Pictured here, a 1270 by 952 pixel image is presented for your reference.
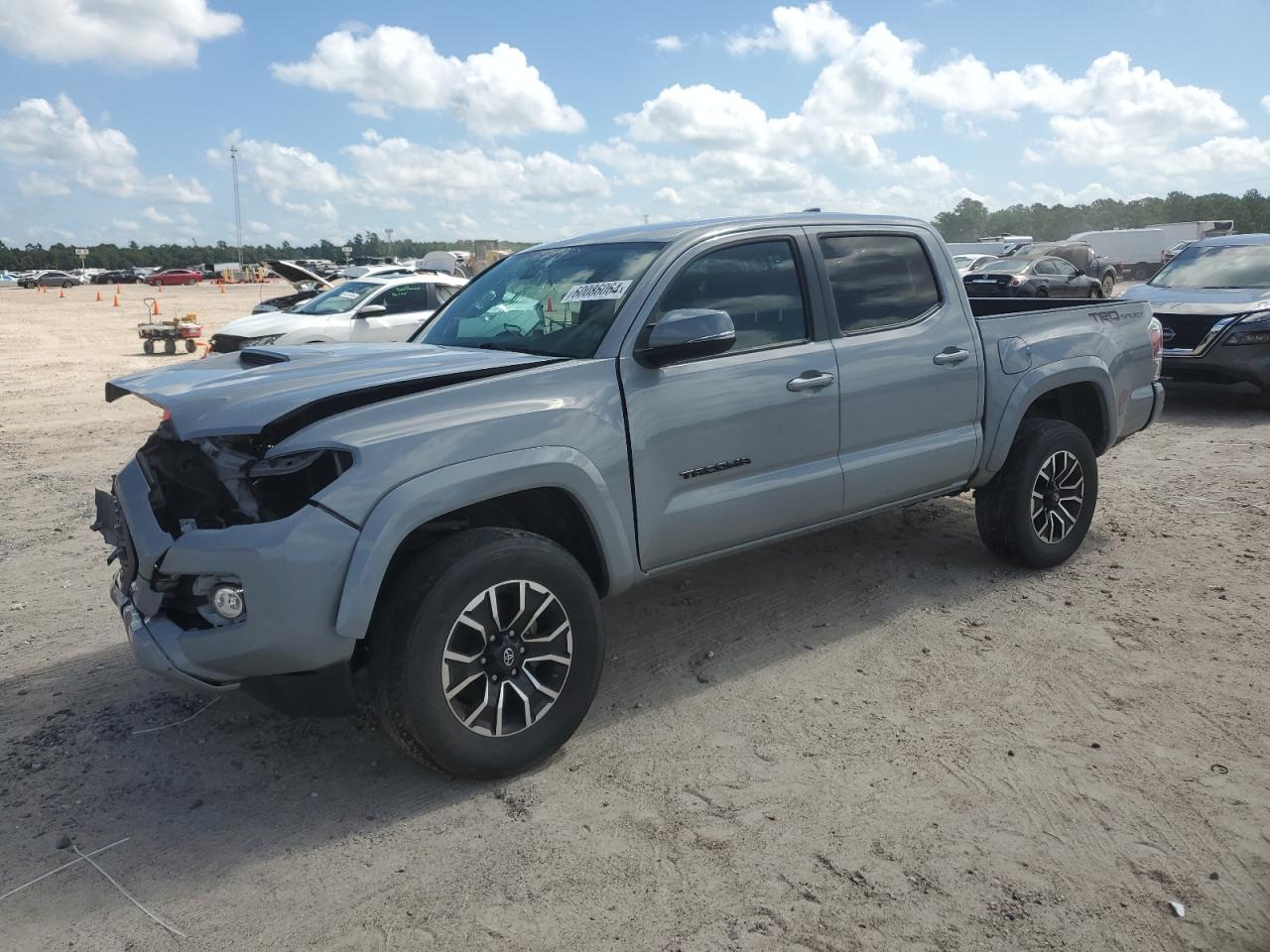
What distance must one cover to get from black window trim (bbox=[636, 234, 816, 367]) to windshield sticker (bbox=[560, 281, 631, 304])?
16 cm

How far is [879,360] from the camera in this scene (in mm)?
4551

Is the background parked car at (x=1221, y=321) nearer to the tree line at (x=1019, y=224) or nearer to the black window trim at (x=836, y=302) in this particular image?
the black window trim at (x=836, y=302)

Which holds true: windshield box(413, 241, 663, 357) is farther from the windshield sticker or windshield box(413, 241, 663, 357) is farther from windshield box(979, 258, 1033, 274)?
windshield box(979, 258, 1033, 274)

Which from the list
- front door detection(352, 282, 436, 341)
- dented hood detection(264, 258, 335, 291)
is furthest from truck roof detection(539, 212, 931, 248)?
dented hood detection(264, 258, 335, 291)

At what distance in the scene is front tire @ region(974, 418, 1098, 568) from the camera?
5176 mm

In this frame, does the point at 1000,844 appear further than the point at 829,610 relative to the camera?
No

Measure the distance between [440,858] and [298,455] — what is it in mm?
1334

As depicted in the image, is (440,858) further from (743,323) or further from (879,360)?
(879,360)

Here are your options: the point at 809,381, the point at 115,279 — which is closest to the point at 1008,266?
the point at 809,381

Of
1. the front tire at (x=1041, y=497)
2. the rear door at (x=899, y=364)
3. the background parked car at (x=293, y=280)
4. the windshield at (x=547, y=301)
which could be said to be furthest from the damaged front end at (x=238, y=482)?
the background parked car at (x=293, y=280)

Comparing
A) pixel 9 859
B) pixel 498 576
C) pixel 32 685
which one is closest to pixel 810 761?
pixel 498 576

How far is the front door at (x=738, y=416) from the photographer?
12.5 ft

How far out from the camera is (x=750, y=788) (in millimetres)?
3379

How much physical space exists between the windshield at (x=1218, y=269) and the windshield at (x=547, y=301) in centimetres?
943
